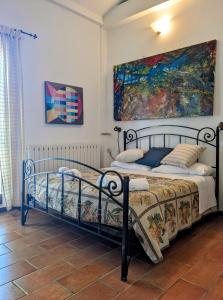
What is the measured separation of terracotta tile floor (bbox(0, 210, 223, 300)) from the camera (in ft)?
5.17

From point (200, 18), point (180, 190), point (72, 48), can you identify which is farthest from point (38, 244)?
point (200, 18)

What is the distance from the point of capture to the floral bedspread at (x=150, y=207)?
1.81m

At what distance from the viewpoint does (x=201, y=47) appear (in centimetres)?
318

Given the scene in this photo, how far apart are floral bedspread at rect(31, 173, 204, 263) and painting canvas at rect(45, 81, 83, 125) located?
3.98 ft

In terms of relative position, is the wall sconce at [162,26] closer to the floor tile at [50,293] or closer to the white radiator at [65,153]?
the white radiator at [65,153]

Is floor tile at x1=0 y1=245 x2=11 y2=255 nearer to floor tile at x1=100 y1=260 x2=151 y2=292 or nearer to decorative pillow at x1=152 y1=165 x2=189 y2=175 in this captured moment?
floor tile at x1=100 y1=260 x2=151 y2=292

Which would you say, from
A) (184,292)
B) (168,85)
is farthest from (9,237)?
(168,85)

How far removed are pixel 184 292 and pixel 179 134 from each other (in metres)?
2.25

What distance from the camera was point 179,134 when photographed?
137 inches

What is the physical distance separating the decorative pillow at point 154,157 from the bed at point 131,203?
18cm

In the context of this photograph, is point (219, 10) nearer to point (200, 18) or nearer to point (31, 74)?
point (200, 18)

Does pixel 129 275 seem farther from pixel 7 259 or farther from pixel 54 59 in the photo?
pixel 54 59

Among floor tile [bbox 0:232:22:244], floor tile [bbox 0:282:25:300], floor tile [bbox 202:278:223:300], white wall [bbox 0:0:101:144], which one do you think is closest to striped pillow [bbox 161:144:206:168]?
floor tile [bbox 202:278:223:300]

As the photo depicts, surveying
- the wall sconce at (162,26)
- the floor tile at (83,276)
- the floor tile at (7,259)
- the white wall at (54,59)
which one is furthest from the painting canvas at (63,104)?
the floor tile at (83,276)
